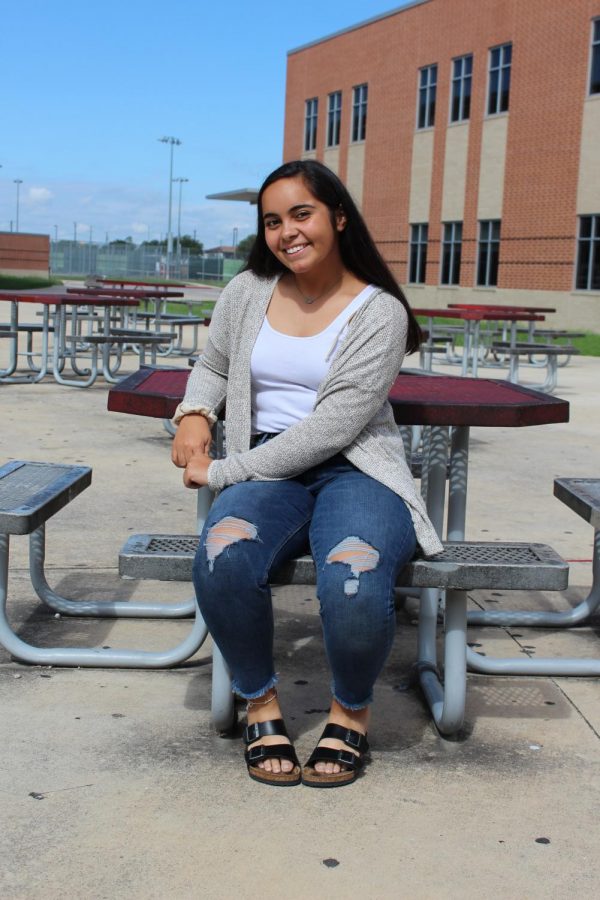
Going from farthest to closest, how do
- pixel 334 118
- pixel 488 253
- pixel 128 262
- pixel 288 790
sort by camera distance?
pixel 128 262 < pixel 334 118 < pixel 488 253 < pixel 288 790

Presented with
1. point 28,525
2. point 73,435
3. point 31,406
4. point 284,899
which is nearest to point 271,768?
point 284,899

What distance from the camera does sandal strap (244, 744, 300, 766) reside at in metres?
2.69

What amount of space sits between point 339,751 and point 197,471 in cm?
77

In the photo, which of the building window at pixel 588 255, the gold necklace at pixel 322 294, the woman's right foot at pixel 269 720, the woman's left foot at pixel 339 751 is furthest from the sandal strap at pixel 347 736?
the building window at pixel 588 255

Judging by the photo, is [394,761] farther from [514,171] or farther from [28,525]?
[514,171]

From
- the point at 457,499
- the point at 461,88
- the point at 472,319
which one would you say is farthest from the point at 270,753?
the point at 461,88

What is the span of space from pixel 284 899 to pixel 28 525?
1306 mm

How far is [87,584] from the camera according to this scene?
14.2ft

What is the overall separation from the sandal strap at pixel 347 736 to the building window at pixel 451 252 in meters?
30.9

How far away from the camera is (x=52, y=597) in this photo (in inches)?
154

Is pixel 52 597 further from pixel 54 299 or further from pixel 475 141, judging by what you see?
pixel 475 141

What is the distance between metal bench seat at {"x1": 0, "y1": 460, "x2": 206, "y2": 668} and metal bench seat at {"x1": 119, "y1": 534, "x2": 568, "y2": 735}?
13.3 inches

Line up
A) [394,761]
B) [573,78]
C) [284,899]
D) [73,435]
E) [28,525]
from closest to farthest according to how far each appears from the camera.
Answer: [284,899] → [394,761] → [28,525] → [73,435] → [573,78]

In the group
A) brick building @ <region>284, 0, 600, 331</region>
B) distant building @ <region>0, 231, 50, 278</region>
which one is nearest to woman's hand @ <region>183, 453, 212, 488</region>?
brick building @ <region>284, 0, 600, 331</region>
